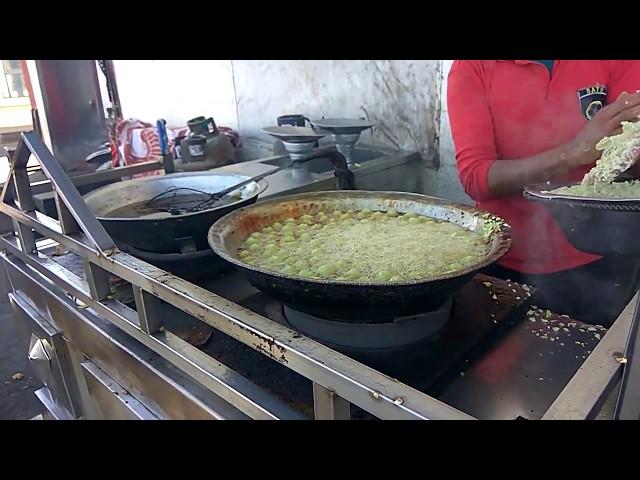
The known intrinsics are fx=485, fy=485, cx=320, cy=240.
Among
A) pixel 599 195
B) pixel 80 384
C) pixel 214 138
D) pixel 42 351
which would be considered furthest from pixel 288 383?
pixel 214 138

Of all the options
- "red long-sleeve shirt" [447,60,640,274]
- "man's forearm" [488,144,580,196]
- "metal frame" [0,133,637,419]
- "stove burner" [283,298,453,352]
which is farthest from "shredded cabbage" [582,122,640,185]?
"stove burner" [283,298,453,352]

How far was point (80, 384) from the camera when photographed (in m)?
1.61

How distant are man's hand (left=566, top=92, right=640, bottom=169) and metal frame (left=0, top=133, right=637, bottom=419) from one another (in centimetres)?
66

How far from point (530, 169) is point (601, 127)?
23 cm

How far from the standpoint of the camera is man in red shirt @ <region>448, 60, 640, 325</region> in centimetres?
152

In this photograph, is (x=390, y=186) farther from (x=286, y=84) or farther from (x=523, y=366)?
(x=523, y=366)

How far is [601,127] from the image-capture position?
138cm

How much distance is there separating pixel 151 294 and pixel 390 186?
80.4 inches

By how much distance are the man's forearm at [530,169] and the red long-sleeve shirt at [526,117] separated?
40 mm

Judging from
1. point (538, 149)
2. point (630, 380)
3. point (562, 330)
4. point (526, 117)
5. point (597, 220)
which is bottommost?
point (562, 330)

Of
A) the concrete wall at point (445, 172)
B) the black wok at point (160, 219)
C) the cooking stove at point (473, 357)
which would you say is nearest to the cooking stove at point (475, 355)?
the cooking stove at point (473, 357)

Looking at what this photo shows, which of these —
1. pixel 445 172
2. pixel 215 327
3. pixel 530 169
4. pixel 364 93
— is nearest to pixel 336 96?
pixel 364 93

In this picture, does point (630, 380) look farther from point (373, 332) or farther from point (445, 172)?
point (445, 172)

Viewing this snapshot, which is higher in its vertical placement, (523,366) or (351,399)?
(351,399)
